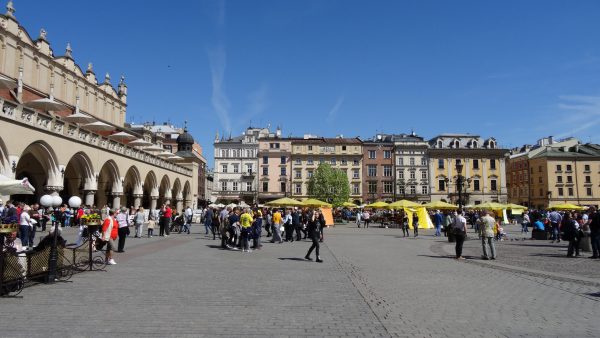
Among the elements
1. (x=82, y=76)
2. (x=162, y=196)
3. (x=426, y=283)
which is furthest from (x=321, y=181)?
(x=426, y=283)

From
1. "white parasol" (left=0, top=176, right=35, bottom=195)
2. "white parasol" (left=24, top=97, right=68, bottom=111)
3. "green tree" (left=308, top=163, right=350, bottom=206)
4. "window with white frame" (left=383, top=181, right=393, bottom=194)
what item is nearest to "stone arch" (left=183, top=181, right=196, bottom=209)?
"green tree" (left=308, top=163, right=350, bottom=206)

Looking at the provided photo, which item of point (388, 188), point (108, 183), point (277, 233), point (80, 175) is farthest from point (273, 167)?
point (277, 233)

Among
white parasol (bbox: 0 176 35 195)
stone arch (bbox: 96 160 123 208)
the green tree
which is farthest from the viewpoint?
the green tree

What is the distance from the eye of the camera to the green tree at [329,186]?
6719cm

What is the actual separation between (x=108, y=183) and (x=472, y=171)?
6134 centimetres

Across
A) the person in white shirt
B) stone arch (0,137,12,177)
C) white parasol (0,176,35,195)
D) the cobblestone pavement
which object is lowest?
the cobblestone pavement

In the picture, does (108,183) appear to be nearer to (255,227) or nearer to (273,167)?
(255,227)

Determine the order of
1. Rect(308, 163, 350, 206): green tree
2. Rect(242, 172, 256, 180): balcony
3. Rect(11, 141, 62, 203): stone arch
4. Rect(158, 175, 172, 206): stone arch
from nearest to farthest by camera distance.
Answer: Rect(11, 141, 62, 203): stone arch → Rect(158, 175, 172, 206): stone arch → Rect(308, 163, 350, 206): green tree → Rect(242, 172, 256, 180): balcony

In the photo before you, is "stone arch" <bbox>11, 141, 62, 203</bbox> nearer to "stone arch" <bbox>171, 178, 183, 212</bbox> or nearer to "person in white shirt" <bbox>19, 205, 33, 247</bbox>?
"person in white shirt" <bbox>19, 205, 33, 247</bbox>

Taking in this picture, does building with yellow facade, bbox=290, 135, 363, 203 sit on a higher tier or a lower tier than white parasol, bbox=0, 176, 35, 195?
higher

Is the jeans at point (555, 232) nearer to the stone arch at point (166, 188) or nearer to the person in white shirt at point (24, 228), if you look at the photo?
the person in white shirt at point (24, 228)

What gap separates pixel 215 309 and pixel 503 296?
558cm

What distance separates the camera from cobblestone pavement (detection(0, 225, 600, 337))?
19.4 feet

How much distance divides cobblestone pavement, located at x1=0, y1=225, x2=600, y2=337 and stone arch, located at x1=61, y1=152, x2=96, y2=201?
64.3 ft
